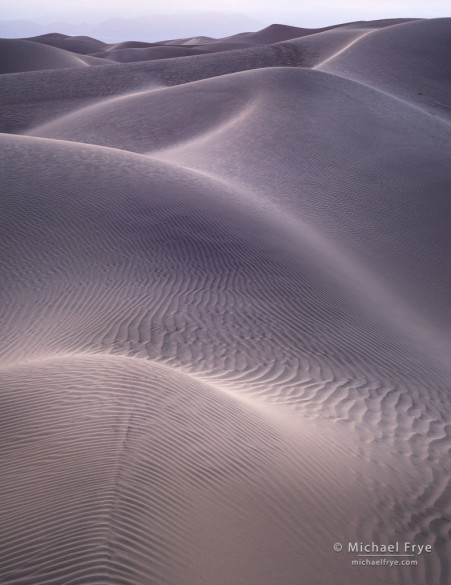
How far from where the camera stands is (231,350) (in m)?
7.93

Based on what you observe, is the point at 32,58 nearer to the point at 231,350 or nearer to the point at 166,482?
the point at 231,350

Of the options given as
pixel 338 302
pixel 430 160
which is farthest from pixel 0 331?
pixel 430 160

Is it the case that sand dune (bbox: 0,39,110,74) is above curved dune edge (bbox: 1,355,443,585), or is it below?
above

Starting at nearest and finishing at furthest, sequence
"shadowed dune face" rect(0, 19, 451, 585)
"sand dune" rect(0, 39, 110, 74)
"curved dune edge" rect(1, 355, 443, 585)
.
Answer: "curved dune edge" rect(1, 355, 443, 585) < "shadowed dune face" rect(0, 19, 451, 585) < "sand dune" rect(0, 39, 110, 74)

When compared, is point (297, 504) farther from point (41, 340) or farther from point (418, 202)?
point (418, 202)

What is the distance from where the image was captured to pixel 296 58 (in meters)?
41.0

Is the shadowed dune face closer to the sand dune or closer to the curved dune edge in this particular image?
the curved dune edge

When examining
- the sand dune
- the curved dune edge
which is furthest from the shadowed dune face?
the sand dune

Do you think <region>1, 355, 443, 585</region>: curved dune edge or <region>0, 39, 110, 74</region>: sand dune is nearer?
<region>1, 355, 443, 585</region>: curved dune edge

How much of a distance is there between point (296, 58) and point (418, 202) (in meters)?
29.2

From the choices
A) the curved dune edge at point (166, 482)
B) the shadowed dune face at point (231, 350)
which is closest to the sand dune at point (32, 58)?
the shadowed dune face at point (231, 350)

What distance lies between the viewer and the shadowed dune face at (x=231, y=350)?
3707 mm

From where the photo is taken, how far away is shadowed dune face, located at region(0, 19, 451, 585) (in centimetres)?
371

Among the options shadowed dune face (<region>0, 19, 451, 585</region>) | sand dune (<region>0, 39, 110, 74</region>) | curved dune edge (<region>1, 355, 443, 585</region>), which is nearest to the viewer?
curved dune edge (<region>1, 355, 443, 585</region>)
